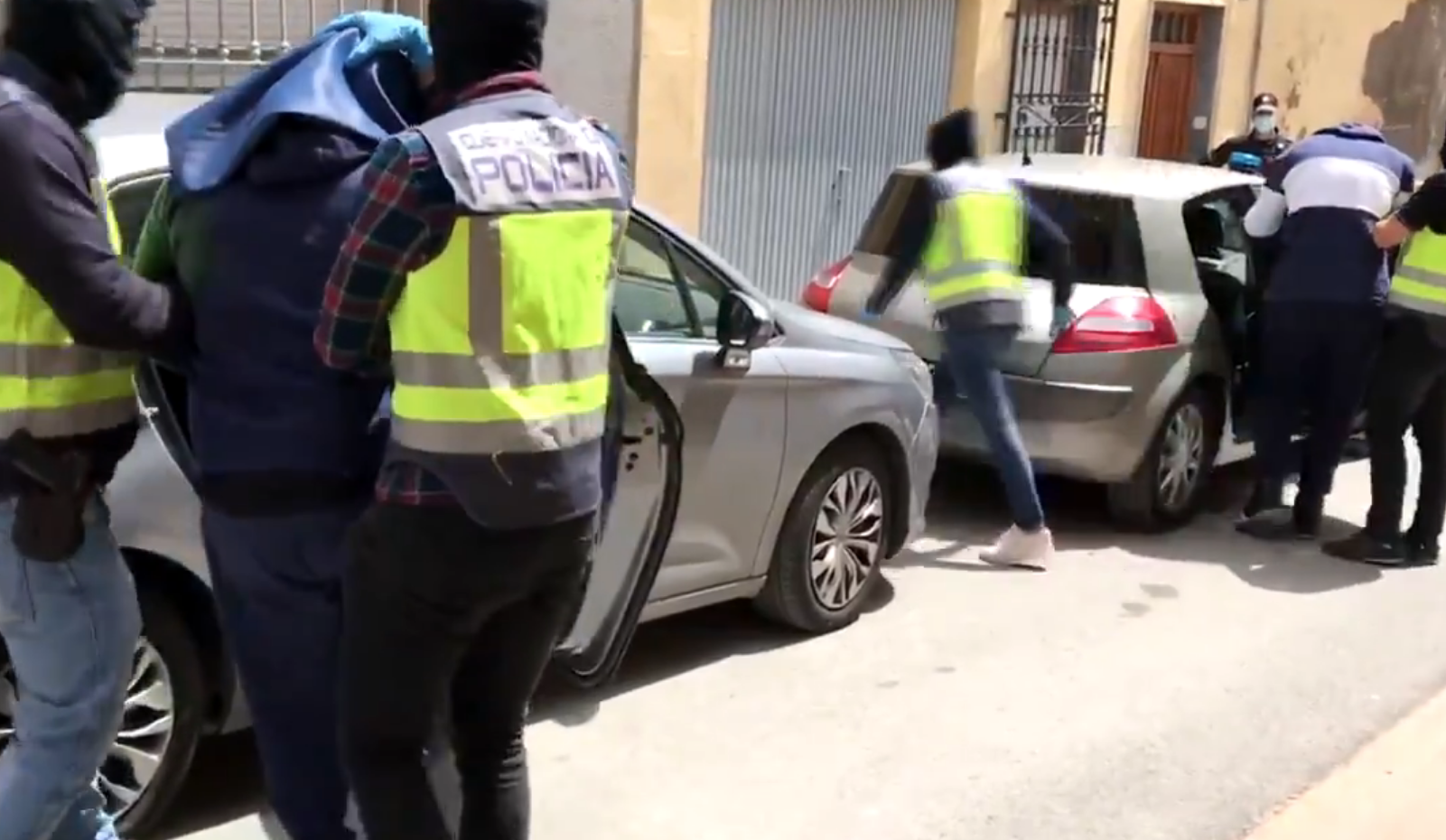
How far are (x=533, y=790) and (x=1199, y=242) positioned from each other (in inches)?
165

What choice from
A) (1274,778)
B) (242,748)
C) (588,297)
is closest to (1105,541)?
(1274,778)

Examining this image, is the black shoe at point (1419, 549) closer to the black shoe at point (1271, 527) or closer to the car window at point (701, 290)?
the black shoe at point (1271, 527)

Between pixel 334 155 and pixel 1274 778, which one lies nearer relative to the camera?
pixel 334 155

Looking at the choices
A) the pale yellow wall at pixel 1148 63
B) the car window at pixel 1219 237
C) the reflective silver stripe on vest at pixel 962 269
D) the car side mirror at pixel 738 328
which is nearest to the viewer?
the car side mirror at pixel 738 328

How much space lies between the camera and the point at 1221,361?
7.30 m

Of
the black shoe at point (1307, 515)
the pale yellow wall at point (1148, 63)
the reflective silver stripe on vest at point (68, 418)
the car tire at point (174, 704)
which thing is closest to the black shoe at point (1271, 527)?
the black shoe at point (1307, 515)

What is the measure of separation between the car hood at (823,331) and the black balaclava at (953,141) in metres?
0.95

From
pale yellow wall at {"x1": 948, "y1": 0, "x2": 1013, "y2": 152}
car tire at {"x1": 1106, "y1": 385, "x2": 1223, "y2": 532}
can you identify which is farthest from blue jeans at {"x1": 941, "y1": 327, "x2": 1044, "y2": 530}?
pale yellow wall at {"x1": 948, "y1": 0, "x2": 1013, "y2": 152}

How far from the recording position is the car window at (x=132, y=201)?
367 centimetres

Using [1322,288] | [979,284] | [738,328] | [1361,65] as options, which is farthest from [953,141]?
[1361,65]

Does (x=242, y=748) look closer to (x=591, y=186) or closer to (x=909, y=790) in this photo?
(x=909, y=790)

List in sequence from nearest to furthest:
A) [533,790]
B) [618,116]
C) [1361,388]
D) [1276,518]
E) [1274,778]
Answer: [533,790] → [1274,778] → [1361,388] → [1276,518] → [618,116]

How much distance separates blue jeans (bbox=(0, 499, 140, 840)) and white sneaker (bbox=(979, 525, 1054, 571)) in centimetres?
420

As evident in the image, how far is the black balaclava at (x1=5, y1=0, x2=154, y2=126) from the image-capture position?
9.48 feet
